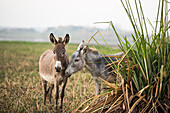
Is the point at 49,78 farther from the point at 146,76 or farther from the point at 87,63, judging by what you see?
the point at 146,76

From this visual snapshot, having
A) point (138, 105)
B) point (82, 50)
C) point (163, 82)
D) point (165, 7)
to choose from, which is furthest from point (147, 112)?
point (82, 50)

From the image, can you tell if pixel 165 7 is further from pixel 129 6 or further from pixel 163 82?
pixel 163 82

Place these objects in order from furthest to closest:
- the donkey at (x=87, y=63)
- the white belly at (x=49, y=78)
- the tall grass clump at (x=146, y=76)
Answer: the white belly at (x=49, y=78), the donkey at (x=87, y=63), the tall grass clump at (x=146, y=76)

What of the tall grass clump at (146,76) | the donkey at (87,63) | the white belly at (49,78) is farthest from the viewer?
the white belly at (49,78)

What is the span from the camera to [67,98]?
19.6ft

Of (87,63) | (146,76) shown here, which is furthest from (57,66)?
(146,76)

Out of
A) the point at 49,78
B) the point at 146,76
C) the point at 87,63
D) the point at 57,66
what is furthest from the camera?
the point at 49,78

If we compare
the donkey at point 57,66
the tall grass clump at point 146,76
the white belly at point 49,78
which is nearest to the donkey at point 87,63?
the donkey at point 57,66

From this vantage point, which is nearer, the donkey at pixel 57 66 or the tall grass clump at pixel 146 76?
the tall grass clump at pixel 146 76

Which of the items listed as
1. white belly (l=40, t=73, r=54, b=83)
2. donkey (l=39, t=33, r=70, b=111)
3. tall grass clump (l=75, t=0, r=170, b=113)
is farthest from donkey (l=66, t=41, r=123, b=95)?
tall grass clump (l=75, t=0, r=170, b=113)

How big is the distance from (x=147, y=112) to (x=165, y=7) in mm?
1513

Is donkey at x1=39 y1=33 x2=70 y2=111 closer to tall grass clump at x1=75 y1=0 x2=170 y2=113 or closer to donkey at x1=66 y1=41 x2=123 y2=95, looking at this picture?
donkey at x1=66 y1=41 x2=123 y2=95

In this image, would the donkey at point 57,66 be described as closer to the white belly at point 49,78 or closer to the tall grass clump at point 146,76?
the white belly at point 49,78

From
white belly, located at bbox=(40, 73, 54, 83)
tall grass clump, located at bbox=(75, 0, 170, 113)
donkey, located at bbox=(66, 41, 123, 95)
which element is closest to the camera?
tall grass clump, located at bbox=(75, 0, 170, 113)
